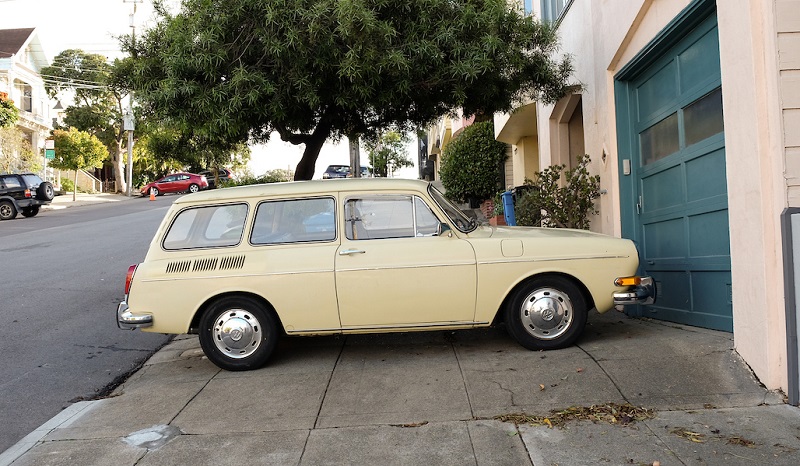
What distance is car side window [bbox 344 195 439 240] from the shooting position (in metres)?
5.90

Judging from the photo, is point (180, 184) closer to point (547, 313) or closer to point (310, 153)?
point (310, 153)

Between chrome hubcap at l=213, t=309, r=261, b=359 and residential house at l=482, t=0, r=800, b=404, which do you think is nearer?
residential house at l=482, t=0, r=800, b=404

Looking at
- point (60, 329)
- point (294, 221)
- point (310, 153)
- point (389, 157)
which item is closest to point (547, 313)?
point (294, 221)

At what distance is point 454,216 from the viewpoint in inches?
239

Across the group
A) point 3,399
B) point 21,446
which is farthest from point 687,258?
point 3,399

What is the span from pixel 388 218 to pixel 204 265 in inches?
64.8

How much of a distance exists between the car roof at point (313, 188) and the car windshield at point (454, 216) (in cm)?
12

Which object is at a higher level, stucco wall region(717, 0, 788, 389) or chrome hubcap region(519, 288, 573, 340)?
stucco wall region(717, 0, 788, 389)

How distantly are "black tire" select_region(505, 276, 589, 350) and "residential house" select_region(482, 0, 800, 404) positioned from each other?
0.74m

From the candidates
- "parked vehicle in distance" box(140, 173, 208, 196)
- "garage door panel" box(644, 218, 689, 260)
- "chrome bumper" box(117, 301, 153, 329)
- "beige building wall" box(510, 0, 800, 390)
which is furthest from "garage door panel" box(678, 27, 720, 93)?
"parked vehicle in distance" box(140, 173, 208, 196)

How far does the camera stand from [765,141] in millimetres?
4586

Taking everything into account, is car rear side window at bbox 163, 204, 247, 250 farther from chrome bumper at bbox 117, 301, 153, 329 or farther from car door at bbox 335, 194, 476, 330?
car door at bbox 335, 194, 476, 330

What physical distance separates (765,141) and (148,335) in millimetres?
6711

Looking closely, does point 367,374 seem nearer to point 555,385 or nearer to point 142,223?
point 555,385
